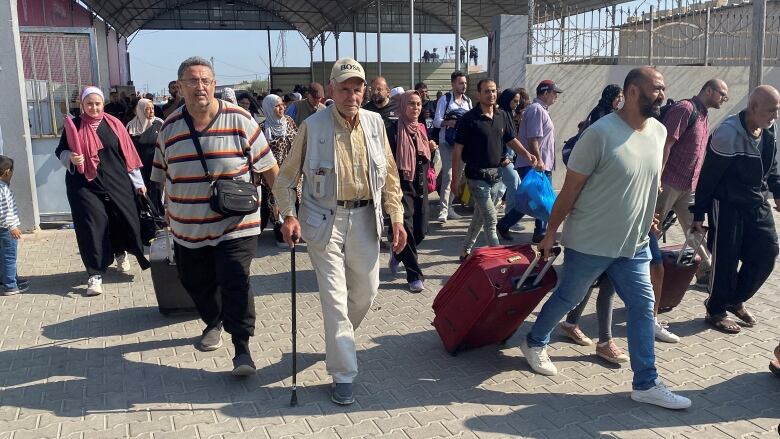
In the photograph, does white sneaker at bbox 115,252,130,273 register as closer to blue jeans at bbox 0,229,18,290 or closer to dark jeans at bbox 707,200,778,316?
blue jeans at bbox 0,229,18,290

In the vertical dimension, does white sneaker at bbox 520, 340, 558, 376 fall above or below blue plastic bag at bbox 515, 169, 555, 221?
below

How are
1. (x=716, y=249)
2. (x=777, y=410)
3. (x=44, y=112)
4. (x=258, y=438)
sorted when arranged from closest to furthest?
(x=258, y=438) < (x=777, y=410) < (x=716, y=249) < (x=44, y=112)

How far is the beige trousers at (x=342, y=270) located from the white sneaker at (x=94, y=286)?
2994 mm

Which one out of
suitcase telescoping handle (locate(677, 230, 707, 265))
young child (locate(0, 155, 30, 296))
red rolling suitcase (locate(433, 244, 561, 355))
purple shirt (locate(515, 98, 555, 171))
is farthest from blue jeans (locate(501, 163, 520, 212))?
young child (locate(0, 155, 30, 296))

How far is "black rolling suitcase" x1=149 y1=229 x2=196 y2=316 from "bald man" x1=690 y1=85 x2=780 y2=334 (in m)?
3.86

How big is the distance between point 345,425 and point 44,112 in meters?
7.26

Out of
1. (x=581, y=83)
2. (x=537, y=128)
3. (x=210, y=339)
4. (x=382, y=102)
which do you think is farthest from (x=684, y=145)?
(x=581, y=83)

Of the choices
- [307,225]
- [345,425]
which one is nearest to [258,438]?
[345,425]

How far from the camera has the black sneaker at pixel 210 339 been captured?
4.51m

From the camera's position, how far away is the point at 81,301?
5.68 metres

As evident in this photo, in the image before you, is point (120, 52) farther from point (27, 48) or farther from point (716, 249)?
point (716, 249)

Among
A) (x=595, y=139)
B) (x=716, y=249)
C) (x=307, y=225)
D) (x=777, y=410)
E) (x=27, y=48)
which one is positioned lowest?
(x=777, y=410)

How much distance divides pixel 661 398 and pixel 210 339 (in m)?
2.89

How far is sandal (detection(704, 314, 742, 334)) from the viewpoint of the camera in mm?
4809
